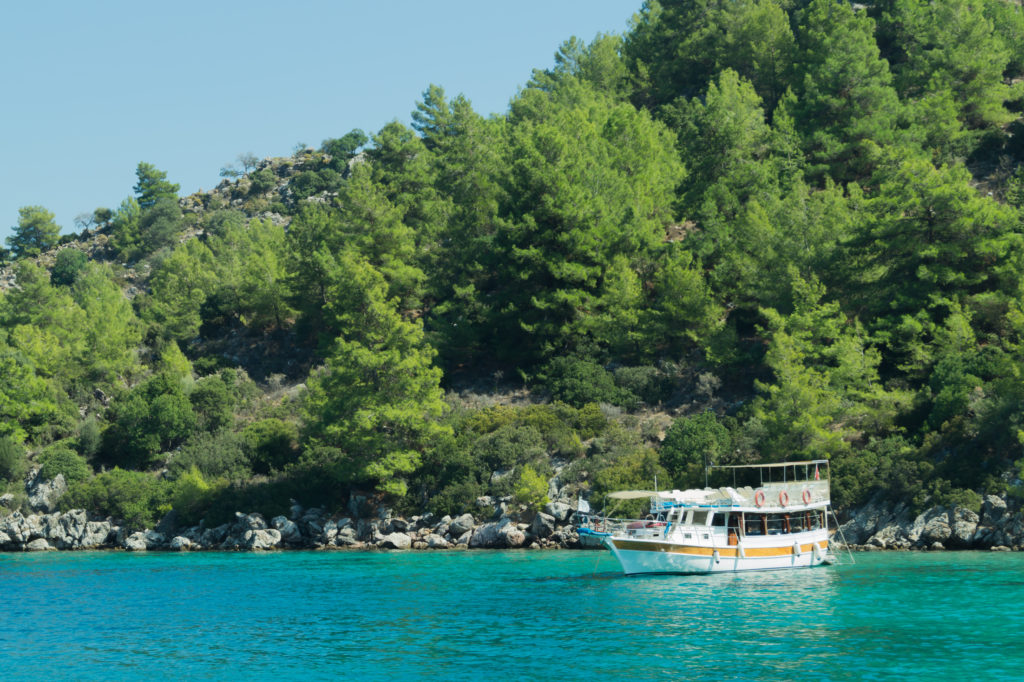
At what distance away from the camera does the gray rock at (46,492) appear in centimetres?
6588

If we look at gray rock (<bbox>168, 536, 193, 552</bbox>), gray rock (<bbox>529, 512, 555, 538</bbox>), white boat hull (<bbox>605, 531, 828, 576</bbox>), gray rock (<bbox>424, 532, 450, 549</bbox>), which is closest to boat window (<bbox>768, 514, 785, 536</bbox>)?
white boat hull (<bbox>605, 531, 828, 576</bbox>)

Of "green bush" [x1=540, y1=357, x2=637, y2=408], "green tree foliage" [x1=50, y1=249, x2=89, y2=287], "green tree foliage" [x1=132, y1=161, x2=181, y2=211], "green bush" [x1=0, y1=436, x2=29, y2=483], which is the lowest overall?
"green bush" [x1=0, y1=436, x2=29, y2=483]

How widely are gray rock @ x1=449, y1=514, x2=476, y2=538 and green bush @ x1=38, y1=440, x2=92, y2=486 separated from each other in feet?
94.6

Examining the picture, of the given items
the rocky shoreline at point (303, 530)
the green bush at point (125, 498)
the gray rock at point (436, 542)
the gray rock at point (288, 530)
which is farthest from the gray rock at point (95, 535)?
the gray rock at point (436, 542)

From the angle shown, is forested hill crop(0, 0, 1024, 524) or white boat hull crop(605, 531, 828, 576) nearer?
white boat hull crop(605, 531, 828, 576)

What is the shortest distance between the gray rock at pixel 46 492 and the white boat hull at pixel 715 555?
143 ft

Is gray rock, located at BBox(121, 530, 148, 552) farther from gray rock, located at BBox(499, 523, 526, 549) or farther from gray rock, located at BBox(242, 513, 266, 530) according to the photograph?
gray rock, located at BBox(499, 523, 526, 549)

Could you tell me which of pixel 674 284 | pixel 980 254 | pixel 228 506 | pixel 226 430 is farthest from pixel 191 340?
pixel 980 254

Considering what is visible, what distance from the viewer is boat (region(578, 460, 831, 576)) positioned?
4131 centimetres

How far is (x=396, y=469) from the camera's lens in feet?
193

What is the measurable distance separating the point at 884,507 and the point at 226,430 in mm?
44241

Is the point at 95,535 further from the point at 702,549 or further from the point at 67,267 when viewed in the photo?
the point at 67,267

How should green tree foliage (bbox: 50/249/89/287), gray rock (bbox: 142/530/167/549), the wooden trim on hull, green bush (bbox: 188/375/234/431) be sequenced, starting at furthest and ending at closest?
green tree foliage (bbox: 50/249/89/287)
green bush (bbox: 188/375/234/431)
gray rock (bbox: 142/530/167/549)
the wooden trim on hull

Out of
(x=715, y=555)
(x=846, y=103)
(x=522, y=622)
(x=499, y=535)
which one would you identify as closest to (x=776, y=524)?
(x=715, y=555)
